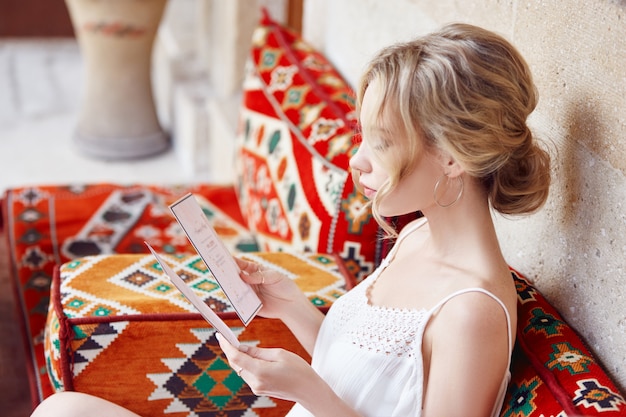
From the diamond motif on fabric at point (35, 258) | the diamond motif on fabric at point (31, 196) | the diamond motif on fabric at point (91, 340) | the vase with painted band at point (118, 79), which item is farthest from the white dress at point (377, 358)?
the vase with painted band at point (118, 79)

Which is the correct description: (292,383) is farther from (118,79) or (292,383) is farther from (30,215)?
(118,79)

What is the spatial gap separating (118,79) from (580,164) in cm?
311

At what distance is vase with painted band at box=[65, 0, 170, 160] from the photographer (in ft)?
12.7

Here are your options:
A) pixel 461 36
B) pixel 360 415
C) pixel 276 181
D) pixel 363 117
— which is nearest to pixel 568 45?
pixel 461 36

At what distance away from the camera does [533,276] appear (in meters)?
1.51

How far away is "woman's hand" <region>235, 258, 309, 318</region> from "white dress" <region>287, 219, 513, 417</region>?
0.33ft

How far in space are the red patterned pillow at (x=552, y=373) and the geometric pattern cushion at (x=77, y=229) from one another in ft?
3.54

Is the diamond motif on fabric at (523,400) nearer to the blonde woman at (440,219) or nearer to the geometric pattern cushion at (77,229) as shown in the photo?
the blonde woman at (440,219)

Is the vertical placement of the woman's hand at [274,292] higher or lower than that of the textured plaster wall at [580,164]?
lower

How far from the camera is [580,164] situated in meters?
1.33

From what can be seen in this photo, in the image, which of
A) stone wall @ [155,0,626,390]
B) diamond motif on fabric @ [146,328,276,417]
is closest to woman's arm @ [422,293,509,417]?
stone wall @ [155,0,626,390]

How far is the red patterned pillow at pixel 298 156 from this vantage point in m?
1.83

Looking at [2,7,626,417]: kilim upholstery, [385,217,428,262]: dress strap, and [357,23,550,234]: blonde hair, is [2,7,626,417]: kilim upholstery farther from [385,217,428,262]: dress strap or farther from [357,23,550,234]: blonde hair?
[357,23,550,234]: blonde hair

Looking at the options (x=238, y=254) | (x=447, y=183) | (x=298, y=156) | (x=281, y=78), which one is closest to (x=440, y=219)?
(x=447, y=183)
